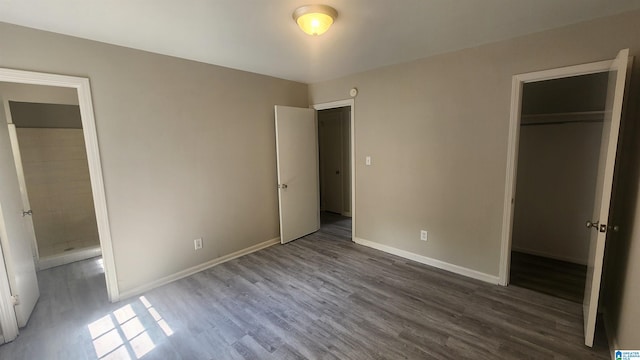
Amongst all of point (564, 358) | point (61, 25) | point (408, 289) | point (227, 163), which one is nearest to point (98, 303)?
point (227, 163)

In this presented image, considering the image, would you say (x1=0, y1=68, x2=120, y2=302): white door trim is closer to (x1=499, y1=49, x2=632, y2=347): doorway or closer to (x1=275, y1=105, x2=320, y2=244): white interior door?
(x1=275, y1=105, x2=320, y2=244): white interior door

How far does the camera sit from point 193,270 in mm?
3025

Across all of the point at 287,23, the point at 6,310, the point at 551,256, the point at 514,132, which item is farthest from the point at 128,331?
the point at 551,256

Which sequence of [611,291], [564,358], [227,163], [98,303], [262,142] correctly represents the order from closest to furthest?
[564,358], [611,291], [98,303], [227,163], [262,142]

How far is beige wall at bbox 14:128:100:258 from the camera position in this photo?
322 centimetres

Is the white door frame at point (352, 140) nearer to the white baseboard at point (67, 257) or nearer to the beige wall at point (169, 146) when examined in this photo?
the beige wall at point (169, 146)

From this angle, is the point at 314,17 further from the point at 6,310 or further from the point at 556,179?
the point at 556,179

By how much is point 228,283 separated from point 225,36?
2.43 m

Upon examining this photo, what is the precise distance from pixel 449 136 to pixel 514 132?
22.5 inches

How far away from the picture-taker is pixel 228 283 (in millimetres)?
2803

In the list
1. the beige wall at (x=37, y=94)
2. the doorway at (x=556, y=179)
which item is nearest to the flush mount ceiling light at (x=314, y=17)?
the doorway at (x=556, y=179)

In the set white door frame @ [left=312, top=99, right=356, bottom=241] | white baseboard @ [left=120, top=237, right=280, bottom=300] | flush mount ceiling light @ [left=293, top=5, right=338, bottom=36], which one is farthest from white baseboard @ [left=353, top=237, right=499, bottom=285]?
flush mount ceiling light @ [left=293, top=5, right=338, bottom=36]

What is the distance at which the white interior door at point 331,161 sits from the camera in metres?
5.46

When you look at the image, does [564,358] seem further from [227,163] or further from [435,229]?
[227,163]
